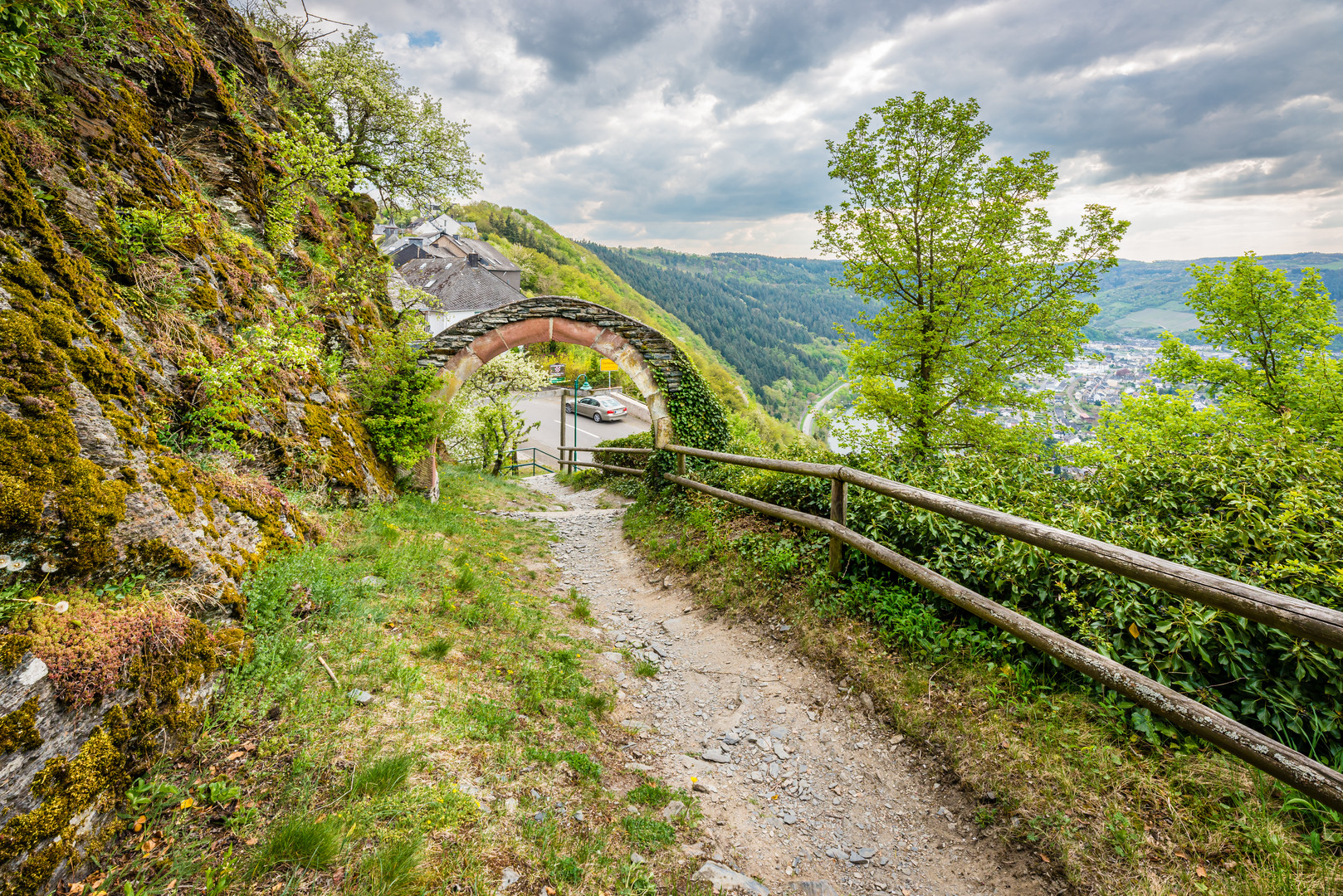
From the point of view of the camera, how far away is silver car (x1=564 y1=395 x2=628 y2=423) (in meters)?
34.0

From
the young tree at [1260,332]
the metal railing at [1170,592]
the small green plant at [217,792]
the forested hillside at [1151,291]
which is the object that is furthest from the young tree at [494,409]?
the forested hillside at [1151,291]

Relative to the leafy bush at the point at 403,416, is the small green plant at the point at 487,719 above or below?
below

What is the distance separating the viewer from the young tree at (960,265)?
10.0m

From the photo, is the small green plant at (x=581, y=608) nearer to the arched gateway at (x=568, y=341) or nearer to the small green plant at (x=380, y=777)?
the small green plant at (x=380, y=777)

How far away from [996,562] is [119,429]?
520cm

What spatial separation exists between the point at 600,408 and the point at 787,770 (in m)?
31.8

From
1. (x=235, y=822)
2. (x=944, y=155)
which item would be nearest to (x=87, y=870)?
(x=235, y=822)

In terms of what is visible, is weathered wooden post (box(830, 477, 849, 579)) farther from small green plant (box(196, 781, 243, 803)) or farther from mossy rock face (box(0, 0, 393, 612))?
mossy rock face (box(0, 0, 393, 612))

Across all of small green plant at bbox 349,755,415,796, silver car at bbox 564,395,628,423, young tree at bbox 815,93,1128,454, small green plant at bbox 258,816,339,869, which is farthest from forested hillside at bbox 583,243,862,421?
small green plant at bbox 258,816,339,869

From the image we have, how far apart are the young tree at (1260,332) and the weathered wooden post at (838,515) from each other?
11289 mm

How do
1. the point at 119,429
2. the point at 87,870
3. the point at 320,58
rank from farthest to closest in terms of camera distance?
the point at 320,58
the point at 119,429
the point at 87,870

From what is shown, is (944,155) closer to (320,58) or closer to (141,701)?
(141,701)

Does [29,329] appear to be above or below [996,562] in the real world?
above

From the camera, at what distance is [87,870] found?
159 cm
